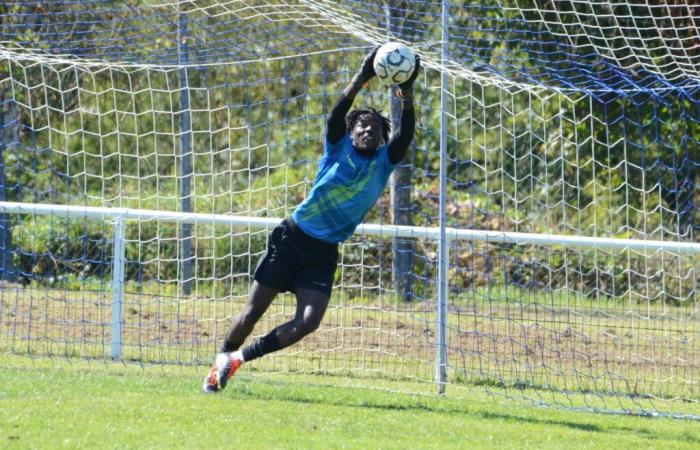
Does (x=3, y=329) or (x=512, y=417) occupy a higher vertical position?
(x=512, y=417)

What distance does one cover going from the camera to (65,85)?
1677cm

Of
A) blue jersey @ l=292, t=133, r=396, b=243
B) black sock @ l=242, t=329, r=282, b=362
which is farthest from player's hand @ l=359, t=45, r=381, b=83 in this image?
black sock @ l=242, t=329, r=282, b=362

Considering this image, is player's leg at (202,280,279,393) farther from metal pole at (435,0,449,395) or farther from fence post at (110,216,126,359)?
fence post at (110,216,126,359)

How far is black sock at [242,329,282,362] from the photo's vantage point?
7.91 meters

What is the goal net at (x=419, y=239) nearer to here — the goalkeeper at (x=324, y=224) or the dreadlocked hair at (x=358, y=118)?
the dreadlocked hair at (x=358, y=118)

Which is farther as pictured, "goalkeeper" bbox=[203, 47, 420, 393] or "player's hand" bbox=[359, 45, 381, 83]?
"goalkeeper" bbox=[203, 47, 420, 393]

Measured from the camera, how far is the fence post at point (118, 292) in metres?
10.0

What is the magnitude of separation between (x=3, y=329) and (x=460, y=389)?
4.67m

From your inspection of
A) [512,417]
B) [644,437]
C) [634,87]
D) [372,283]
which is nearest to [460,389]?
[512,417]

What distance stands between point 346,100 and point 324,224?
0.87m

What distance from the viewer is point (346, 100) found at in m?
7.76

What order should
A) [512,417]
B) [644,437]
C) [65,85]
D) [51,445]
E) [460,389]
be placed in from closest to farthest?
1. [51,445]
2. [644,437]
3. [512,417]
4. [460,389]
5. [65,85]

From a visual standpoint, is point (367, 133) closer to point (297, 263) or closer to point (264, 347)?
point (297, 263)

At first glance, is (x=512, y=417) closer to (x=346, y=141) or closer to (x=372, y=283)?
(x=346, y=141)
